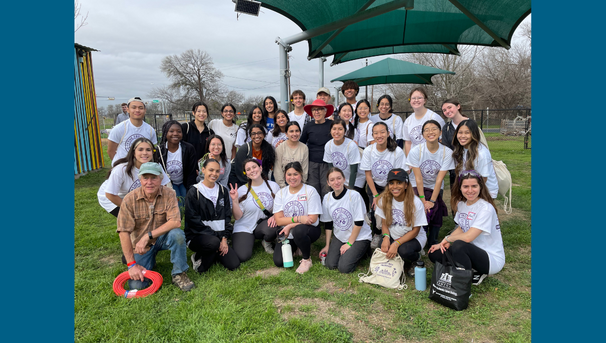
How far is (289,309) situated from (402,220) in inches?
65.1

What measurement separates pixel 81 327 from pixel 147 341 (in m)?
0.70

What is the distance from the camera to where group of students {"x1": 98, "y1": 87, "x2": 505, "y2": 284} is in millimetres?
3582

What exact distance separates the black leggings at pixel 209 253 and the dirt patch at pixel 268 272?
307mm

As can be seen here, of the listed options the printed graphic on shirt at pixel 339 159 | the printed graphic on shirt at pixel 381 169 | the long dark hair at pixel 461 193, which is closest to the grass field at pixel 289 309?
the long dark hair at pixel 461 193

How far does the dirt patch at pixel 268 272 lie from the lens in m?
3.79

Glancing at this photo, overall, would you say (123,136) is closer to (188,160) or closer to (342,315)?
(188,160)

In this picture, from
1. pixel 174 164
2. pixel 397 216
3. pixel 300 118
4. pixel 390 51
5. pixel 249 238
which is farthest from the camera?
pixel 390 51

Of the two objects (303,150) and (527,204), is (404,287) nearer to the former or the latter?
(303,150)

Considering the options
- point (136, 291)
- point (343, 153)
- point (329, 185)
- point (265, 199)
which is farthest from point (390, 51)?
point (136, 291)

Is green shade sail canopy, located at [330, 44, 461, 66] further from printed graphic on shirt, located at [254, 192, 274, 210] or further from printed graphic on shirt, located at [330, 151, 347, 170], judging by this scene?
printed graphic on shirt, located at [254, 192, 274, 210]

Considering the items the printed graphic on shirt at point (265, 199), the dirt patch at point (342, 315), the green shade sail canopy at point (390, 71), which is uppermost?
the green shade sail canopy at point (390, 71)

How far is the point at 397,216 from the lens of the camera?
3721mm

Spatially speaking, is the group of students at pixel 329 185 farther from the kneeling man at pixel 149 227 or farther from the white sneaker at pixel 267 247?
the kneeling man at pixel 149 227

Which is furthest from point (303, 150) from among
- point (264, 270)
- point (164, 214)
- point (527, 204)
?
point (527, 204)
